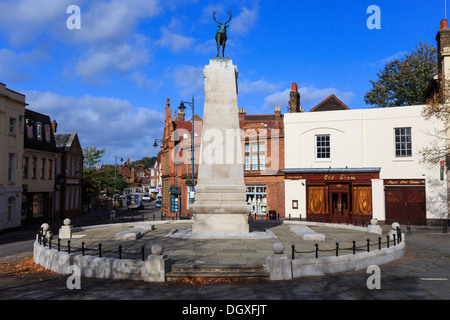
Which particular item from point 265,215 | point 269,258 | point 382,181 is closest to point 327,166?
point 382,181

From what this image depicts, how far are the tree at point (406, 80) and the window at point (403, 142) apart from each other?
14.1m

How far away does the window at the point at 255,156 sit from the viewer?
117 ft

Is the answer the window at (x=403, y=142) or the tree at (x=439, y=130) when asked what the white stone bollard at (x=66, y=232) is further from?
the window at (x=403, y=142)

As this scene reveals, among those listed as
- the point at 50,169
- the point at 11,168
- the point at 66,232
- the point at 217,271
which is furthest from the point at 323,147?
the point at 50,169

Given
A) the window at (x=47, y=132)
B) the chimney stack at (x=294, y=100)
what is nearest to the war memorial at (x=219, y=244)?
the chimney stack at (x=294, y=100)

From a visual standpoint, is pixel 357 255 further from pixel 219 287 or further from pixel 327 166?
pixel 327 166

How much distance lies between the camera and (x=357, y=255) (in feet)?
42.2

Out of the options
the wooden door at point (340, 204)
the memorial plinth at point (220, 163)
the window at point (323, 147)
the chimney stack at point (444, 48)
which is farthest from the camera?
the window at point (323, 147)

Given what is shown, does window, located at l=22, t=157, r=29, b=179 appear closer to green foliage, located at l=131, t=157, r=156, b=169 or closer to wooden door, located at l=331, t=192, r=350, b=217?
wooden door, located at l=331, t=192, r=350, b=217

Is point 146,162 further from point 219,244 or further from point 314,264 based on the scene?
point 314,264

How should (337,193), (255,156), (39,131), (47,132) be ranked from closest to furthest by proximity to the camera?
1. (337,193)
2. (255,156)
3. (39,131)
4. (47,132)

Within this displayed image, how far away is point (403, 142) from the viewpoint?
30906 mm

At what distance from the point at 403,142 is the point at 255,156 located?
45.2 feet

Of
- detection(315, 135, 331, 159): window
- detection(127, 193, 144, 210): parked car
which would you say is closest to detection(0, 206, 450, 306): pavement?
detection(315, 135, 331, 159): window
